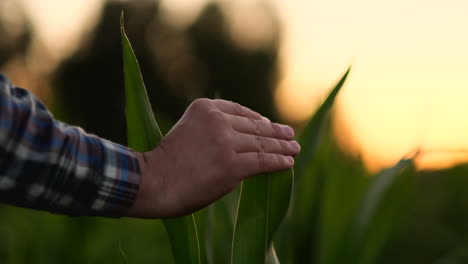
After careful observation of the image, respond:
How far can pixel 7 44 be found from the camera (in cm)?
1462

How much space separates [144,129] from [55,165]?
0.57 feet

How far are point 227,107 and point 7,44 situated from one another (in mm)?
14611

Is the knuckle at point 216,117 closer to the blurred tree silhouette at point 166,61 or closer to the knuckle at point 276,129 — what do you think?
the knuckle at point 276,129

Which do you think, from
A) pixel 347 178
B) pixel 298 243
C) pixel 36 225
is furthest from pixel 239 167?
pixel 36 225

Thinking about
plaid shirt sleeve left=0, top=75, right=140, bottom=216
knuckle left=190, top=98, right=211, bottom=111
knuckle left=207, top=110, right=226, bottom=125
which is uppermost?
knuckle left=190, top=98, right=211, bottom=111

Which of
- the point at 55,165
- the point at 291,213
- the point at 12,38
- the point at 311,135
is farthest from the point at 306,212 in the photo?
the point at 12,38

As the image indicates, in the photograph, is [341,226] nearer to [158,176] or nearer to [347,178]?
[347,178]

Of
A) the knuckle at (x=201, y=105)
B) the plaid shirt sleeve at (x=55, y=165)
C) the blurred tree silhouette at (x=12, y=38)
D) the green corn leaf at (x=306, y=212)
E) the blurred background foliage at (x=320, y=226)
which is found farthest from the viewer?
the blurred tree silhouette at (x=12, y=38)

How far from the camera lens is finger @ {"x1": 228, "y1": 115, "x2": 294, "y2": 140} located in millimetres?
879

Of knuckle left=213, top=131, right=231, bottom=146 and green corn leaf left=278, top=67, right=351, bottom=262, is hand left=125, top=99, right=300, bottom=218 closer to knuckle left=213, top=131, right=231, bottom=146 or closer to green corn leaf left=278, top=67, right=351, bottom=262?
knuckle left=213, top=131, right=231, bottom=146

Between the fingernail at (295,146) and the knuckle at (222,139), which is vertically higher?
the knuckle at (222,139)

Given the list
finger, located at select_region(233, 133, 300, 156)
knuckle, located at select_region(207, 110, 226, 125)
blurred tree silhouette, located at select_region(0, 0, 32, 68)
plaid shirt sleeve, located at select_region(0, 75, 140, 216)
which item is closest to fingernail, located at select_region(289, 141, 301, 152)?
finger, located at select_region(233, 133, 300, 156)

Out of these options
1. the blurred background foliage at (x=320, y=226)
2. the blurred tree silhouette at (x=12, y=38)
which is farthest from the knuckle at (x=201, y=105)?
the blurred tree silhouette at (x=12, y=38)

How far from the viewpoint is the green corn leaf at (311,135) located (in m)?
0.97
